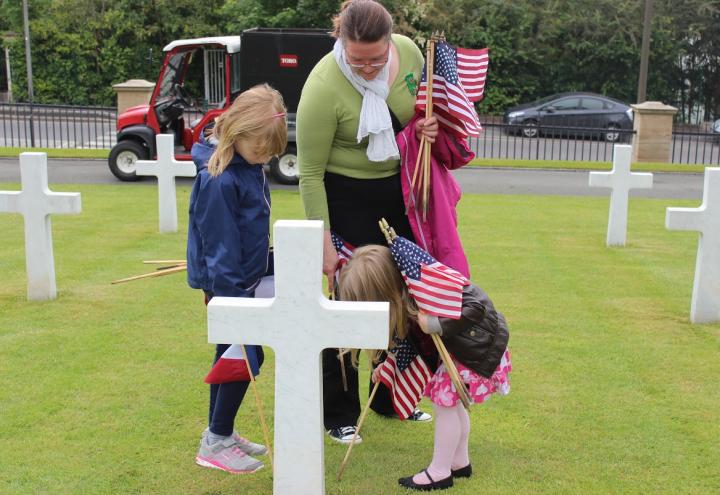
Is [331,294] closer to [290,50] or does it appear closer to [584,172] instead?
[290,50]

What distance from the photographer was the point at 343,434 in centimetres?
407

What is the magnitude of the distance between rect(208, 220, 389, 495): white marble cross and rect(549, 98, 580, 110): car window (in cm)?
2307

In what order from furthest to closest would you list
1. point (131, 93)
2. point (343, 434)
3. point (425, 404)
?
point (131, 93)
point (425, 404)
point (343, 434)

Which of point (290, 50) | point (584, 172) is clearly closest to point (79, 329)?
point (290, 50)

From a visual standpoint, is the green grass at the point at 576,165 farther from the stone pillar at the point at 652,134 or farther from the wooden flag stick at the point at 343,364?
the wooden flag stick at the point at 343,364

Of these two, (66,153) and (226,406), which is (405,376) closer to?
(226,406)

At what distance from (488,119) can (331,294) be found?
1011 inches

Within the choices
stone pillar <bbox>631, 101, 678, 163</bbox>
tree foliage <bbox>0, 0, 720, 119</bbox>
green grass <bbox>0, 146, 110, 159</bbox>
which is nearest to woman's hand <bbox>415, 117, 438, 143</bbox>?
green grass <bbox>0, 146, 110, 159</bbox>

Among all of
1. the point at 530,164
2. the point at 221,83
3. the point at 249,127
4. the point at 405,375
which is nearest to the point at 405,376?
the point at 405,375

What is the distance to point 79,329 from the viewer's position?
562 centimetres

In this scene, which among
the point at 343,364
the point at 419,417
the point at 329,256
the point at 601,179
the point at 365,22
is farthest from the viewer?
the point at 601,179

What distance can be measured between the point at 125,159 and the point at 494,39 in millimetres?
18681

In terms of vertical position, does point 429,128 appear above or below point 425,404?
above

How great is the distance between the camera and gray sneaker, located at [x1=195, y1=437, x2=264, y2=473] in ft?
12.1
